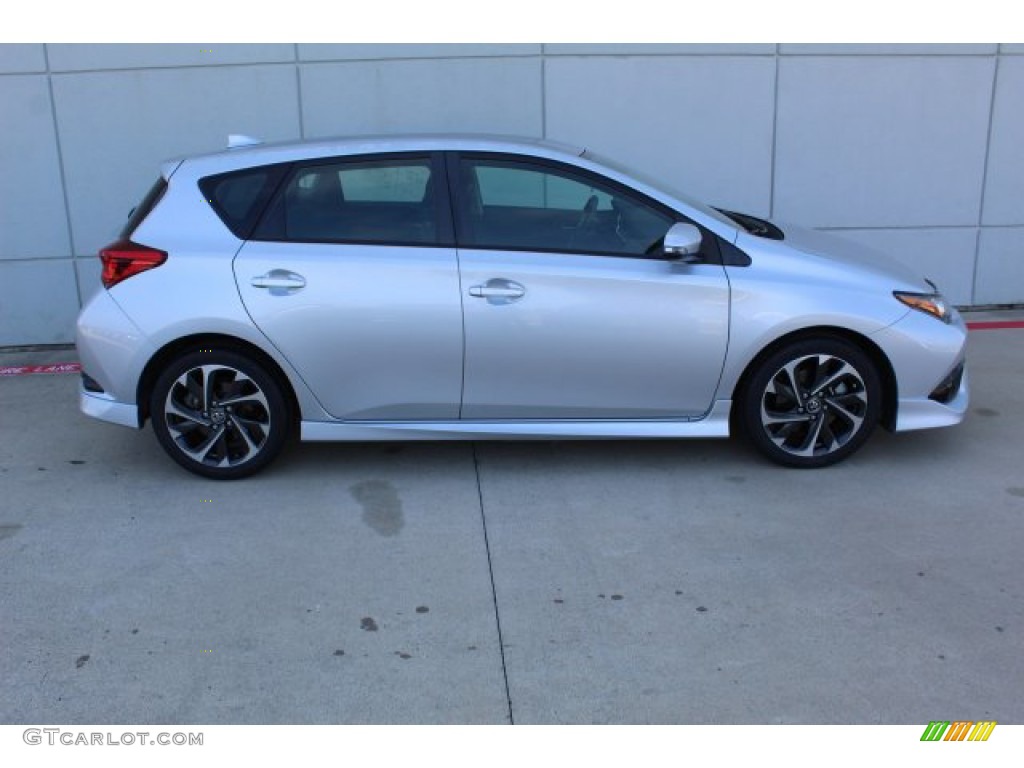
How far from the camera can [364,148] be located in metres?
4.78

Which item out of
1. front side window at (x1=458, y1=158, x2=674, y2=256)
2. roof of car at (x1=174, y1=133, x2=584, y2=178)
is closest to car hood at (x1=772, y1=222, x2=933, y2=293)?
front side window at (x1=458, y1=158, x2=674, y2=256)

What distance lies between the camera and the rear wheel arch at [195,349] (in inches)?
183

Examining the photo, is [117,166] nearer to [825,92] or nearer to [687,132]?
[687,132]

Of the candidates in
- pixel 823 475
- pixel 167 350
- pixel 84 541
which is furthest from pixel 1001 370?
pixel 84 541

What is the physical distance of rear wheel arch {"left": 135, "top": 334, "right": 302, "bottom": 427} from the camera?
183 inches

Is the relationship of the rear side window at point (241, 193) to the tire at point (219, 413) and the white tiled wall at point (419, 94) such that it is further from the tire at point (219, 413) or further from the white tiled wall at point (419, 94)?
the white tiled wall at point (419, 94)

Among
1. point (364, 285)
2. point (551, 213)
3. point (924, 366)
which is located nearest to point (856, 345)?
point (924, 366)

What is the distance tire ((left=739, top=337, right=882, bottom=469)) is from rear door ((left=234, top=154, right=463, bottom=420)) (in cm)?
149

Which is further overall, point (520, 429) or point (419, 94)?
point (419, 94)

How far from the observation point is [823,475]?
482 centimetres

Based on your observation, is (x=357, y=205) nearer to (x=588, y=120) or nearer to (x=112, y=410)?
(x=112, y=410)

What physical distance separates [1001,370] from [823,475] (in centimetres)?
245

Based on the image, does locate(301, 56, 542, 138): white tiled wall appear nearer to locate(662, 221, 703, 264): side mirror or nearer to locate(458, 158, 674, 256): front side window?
locate(458, 158, 674, 256): front side window
